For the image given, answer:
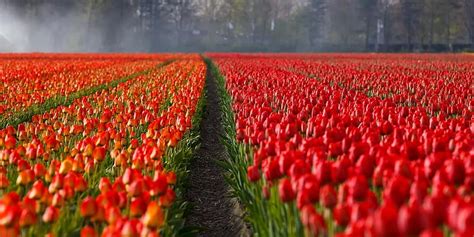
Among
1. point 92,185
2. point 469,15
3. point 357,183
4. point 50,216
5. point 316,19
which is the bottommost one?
point 92,185

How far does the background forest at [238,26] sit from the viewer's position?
7338 cm

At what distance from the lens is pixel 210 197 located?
617 centimetres

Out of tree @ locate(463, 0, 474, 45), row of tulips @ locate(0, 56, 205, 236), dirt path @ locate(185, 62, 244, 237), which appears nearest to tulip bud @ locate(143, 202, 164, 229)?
row of tulips @ locate(0, 56, 205, 236)

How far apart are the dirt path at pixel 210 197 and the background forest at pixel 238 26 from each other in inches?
2320

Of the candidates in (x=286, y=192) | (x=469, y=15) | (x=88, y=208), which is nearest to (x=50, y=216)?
(x=88, y=208)

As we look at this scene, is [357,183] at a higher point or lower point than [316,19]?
lower

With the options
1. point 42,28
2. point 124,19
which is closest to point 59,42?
point 42,28

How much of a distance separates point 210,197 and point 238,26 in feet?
273

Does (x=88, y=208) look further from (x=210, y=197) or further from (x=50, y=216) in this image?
(x=210, y=197)

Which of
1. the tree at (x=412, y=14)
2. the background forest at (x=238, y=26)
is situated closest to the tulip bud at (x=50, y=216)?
the background forest at (x=238, y=26)

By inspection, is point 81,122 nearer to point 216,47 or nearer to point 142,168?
point 142,168

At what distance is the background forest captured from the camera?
7338 centimetres

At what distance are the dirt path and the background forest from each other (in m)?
58.9

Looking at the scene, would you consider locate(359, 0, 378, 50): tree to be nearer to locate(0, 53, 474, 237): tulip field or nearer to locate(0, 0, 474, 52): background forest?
locate(0, 0, 474, 52): background forest
